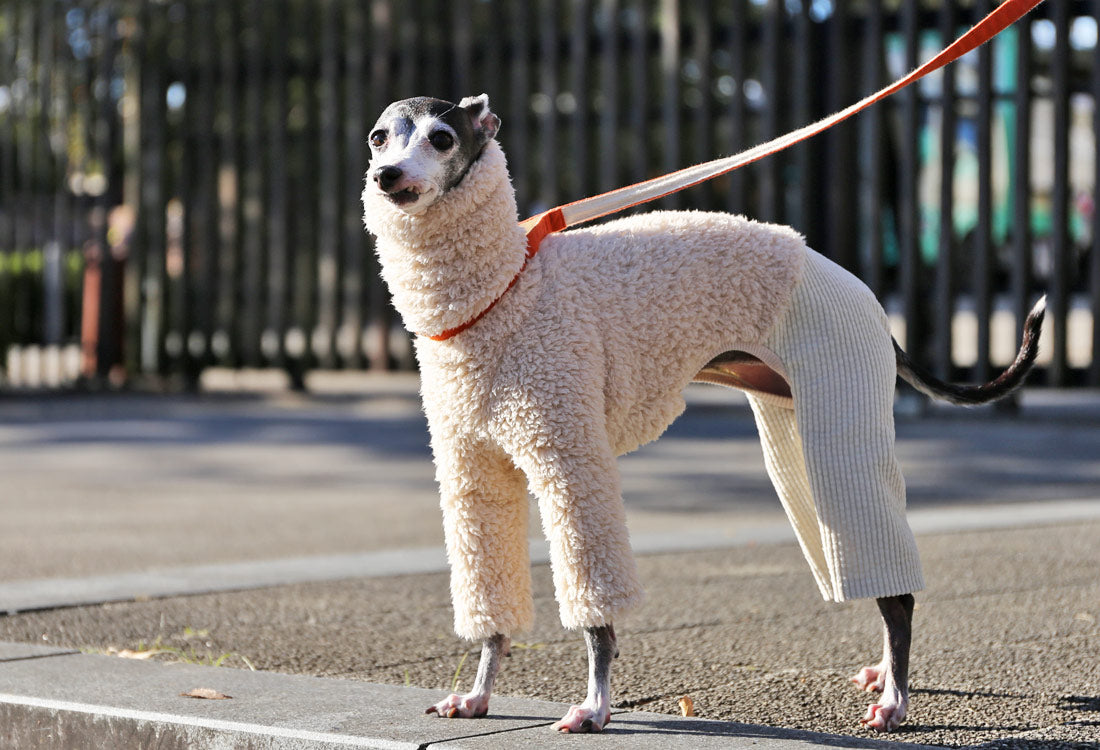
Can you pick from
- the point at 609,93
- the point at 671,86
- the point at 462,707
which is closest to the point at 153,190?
the point at 609,93

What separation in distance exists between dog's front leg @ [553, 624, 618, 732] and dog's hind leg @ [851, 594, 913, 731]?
58cm

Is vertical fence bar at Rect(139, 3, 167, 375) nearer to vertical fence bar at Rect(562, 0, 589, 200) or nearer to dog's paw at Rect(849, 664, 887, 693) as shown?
vertical fence bar at Rect(562, 0, 589, 200)

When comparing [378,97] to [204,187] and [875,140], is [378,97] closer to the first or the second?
[204,187]

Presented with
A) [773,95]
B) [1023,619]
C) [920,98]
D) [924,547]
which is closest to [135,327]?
[773,95]

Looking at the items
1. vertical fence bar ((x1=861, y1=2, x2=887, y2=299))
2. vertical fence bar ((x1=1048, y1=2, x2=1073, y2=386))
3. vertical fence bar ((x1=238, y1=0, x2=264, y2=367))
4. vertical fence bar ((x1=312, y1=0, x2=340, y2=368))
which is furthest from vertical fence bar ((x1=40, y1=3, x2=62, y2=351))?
vertical fence bar ((x1=1048, y1=2, x2=1073, y2=386))

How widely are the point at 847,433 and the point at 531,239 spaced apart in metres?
0.78

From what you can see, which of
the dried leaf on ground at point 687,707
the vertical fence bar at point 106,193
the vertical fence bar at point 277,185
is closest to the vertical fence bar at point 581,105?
the vertical fence bar at point 277,185

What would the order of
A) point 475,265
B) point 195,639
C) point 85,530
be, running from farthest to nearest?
point 85,530, point 195,639, point 475,265

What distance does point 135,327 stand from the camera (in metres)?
14.1

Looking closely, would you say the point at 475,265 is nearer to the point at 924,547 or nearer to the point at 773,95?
the point at 924,547

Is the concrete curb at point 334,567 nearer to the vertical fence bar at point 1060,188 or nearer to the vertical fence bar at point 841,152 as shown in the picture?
the vertical fence bar at point 1060,188

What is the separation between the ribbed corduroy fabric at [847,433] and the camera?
3.19 m

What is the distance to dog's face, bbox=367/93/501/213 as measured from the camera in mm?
2963

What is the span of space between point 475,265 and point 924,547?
3.16 m
